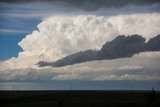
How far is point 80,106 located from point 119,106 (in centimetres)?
894

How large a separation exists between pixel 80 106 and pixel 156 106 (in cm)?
1719

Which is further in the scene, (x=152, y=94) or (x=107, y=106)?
(x=107, y=106)

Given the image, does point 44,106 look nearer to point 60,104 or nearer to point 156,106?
point 60,104

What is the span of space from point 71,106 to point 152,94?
21057 mm

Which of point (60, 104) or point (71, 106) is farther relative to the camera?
point (71, 106)

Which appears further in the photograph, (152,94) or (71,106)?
(71,106)

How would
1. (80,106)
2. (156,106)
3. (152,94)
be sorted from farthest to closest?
(80,106)
(156,106)
(152,94)

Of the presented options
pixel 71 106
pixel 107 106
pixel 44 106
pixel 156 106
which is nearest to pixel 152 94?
pixel 156 106

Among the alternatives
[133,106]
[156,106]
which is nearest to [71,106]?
[133,106]

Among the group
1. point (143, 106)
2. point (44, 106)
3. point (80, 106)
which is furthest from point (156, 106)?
point (44, 106)

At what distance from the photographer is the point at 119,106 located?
79.7 meters

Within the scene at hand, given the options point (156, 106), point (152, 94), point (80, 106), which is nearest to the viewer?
point (152, 94)

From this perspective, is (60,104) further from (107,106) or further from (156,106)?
(156,106)

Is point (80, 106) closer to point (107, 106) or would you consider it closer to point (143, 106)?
point (107, 106)
